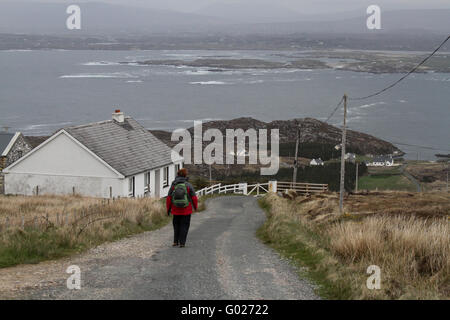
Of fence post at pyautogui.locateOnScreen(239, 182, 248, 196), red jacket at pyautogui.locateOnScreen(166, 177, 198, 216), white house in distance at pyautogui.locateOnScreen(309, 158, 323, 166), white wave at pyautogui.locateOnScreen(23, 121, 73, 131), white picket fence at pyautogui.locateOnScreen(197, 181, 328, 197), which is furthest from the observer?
white wave at pyautogui.locateOnScreen(23, 121, 73, 131)

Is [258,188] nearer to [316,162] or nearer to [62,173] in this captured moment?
[62,173]

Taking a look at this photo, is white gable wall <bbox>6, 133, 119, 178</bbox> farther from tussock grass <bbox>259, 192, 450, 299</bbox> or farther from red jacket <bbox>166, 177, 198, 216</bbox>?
tussock grass <bbox>259, 192, 450, 299</bbox>

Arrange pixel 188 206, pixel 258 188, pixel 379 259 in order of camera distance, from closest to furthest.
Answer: pixel 379 259 → pixel 188 206 → pixel 258 188

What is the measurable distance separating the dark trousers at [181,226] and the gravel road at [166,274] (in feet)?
0.94

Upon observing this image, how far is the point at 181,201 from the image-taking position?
38.2 ft

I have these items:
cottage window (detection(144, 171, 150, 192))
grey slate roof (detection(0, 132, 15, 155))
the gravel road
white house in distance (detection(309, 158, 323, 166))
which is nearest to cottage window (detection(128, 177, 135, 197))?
cottage window (detection(144, 171, 150, 192))

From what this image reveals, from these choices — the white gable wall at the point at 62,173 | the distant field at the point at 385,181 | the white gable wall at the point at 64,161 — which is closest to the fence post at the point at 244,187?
the white gable wall at the point at 62,173

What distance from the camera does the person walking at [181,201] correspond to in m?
11.6

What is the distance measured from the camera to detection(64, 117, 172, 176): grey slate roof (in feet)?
108

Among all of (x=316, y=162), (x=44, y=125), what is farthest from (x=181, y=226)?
(x=44, y=125)

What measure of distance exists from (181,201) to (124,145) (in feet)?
79.3
